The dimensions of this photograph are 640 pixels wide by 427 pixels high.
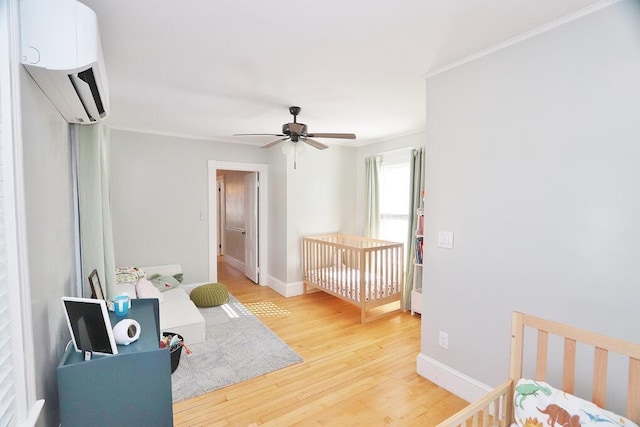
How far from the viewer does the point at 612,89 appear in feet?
4.63

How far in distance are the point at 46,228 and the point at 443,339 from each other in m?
2.39

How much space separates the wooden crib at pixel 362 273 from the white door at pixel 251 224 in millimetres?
1046

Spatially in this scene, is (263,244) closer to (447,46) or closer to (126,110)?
(126,110)

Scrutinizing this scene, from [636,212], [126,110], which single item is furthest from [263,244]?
[636,212]

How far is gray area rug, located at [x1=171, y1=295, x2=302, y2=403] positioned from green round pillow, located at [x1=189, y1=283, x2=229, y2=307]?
0.39 metres

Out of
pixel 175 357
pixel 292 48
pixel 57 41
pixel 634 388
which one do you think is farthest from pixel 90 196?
pixel 634 388

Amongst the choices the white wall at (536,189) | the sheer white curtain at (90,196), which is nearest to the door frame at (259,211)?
the sheer white curtain at (90,196)

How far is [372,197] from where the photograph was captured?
445 cm

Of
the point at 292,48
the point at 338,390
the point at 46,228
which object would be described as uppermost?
the point at 292,48

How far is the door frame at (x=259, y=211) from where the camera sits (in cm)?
432

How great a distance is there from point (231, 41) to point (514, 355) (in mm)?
2144

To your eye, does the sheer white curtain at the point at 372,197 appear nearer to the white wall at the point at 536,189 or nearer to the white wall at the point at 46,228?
the white wall at the point at 536,189

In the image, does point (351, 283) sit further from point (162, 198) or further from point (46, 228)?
point (46, 228)

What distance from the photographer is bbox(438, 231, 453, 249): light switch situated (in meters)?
2.10
